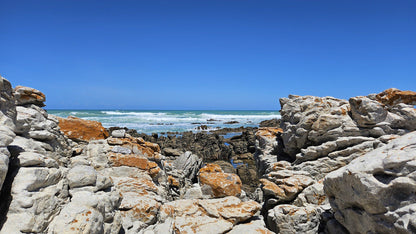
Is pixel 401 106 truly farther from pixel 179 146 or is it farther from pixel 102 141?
pixel 179 146

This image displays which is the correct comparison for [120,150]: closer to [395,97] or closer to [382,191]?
[382,191]

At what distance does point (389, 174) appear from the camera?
16.4 feet

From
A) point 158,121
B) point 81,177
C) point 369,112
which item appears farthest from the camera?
point 158,121

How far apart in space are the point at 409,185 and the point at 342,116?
6.27 meters

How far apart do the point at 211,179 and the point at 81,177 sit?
411cm

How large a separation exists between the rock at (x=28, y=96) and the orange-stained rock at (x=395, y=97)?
12442 mm

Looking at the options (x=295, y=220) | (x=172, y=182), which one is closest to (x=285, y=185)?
(x=295, y=220)

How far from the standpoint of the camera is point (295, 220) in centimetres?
717

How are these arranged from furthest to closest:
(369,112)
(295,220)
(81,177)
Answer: (369,112), (295,220), (81,177)

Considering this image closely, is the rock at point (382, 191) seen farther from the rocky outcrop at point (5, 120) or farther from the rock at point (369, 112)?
the rocky outcrop at point (5, 120)

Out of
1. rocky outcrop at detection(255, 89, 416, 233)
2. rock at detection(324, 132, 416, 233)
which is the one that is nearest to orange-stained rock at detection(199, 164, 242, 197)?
rocky outcrop at detection(255, 89, 416, 233)

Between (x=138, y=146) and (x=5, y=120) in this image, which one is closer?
(x=5, y=120)

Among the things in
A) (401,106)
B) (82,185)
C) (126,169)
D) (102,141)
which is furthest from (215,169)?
(401,106)

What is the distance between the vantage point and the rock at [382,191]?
182 inches
